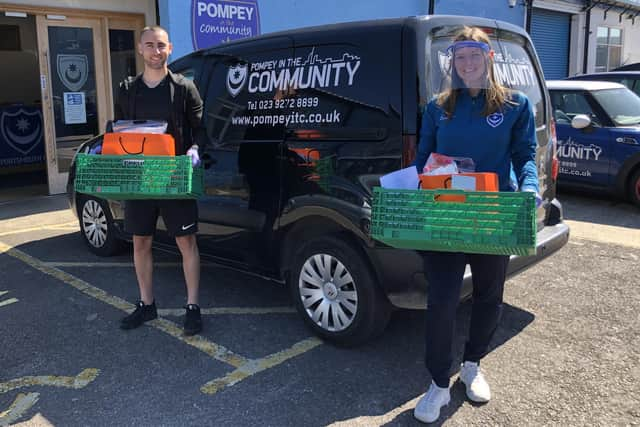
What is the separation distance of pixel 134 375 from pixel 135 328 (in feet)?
2.23

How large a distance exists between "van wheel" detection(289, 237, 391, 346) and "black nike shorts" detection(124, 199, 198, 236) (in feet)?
2.36

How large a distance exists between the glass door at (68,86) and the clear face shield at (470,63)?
7.31 meters

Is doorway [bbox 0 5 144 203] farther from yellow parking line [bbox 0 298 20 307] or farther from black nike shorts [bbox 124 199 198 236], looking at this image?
black nike shorts [bbox 124 199 198 236]

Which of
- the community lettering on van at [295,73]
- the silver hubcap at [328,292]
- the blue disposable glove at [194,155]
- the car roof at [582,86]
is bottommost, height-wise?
the silver hubcap at [328,292]

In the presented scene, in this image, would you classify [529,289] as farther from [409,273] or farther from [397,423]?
[397,423]

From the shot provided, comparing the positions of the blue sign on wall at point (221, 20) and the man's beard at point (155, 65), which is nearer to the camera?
the man's beard at point (155, 65)

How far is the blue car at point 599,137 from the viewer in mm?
7254

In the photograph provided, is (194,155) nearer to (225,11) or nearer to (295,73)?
(295,73)

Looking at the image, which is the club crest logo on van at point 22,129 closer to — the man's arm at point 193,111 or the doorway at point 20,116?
the doorway at point 20,116

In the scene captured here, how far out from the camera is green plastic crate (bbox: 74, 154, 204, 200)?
3393mm

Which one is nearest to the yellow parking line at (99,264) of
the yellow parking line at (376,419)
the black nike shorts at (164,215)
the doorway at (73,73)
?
the black nike shorts at (164,215)

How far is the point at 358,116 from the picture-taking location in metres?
3.41

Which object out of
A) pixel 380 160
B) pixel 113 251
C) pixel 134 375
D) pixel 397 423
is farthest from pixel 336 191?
pixel 113 251

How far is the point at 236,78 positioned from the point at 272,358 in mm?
1925
